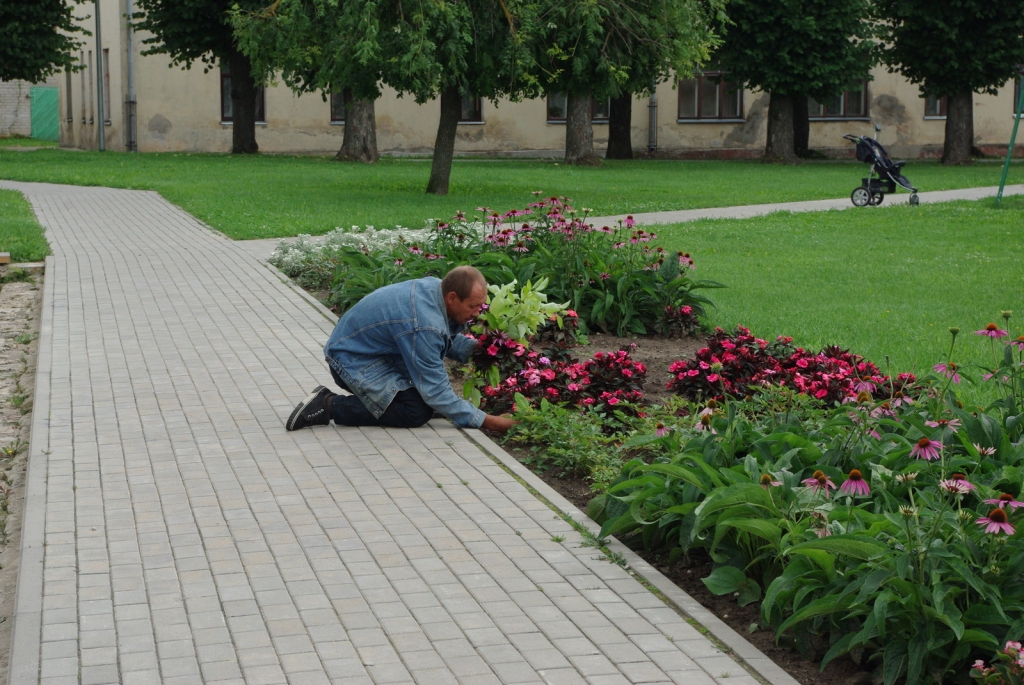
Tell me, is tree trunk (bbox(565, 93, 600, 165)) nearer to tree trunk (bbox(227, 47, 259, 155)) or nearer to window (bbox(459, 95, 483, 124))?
window (bbox(459, 95, 483, 124))

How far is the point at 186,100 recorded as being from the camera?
143 ft

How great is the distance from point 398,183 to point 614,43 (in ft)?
22.6

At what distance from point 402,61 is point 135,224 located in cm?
481

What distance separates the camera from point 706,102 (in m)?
47.4

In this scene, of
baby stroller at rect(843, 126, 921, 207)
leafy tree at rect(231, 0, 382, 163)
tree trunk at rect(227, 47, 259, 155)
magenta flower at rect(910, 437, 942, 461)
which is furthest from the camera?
tree trunk at rect(227, 47, 259, 155)

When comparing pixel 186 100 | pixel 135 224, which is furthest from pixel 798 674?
pixel 186 100

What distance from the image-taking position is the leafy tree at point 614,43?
2158 cm

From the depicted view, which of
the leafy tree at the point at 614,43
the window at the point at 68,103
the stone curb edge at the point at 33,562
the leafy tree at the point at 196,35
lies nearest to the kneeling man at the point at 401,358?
the stone curb edge at the point at 33,562

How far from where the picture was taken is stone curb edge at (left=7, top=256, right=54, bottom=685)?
407 centimetres

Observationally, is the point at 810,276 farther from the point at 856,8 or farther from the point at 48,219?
the point at 856,8

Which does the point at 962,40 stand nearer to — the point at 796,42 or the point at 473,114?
the point at 796,42

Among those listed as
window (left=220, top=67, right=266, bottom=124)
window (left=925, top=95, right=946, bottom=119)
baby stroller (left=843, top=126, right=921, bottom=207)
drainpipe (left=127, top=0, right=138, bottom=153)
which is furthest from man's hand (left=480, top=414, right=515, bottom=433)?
window (left=925, top=95, right=946, bottom=119)

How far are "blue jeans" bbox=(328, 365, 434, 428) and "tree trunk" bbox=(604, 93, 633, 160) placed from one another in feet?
124

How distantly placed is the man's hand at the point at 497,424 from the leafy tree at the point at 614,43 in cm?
1509
